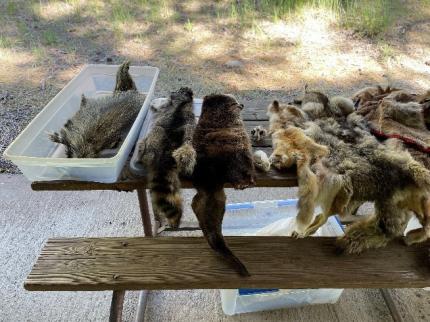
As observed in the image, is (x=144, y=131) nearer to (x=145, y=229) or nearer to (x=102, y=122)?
(x=102, y=122)

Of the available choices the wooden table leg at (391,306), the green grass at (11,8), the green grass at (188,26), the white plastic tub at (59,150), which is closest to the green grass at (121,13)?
the green grass at (188,26)

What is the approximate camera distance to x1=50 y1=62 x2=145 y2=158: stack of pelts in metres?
1.32

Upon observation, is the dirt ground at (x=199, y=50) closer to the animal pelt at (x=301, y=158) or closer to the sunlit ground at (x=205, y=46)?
the sunlit ground at (x=205, y=46)

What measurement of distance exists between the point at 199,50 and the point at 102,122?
103 inches

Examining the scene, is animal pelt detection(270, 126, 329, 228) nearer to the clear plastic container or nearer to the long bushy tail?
the long bushy tail

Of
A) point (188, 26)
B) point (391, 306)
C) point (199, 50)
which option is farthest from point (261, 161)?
point (188, 26)

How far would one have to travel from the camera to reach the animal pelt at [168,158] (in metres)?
1.22

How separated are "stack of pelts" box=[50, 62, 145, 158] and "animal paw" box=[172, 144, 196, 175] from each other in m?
0.31

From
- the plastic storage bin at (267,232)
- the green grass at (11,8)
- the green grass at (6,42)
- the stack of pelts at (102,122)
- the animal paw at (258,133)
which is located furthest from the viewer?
the green grass at (11,8)

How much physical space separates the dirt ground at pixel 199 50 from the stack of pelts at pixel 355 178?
1843mm

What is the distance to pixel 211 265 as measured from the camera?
4.56 feet

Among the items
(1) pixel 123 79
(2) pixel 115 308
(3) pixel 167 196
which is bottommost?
(2) pixel 115 308

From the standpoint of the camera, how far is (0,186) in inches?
107

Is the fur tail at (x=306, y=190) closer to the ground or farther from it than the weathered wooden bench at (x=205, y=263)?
farther from it
